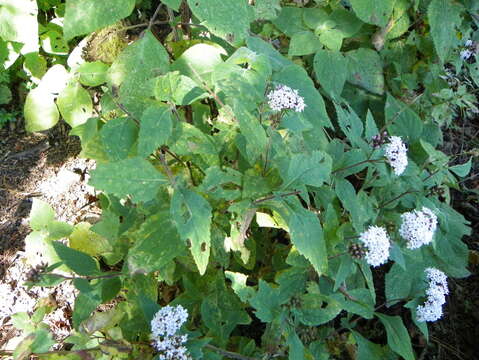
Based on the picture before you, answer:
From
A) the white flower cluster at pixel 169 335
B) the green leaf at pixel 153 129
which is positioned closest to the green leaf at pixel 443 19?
the green leaf at pixel 153 129

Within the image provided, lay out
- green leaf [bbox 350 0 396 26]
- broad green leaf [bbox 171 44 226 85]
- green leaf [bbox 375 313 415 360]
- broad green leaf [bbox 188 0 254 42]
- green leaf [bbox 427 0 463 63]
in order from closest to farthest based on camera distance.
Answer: broad green leaf [bbox 188 0 254 42] < broad green leaf [bbox 171 44 226 85] < green leaf [bbox 375 313 415 360] < green leaf [bbox 350 0 396 26] < green leaf [bbox 427 0 463 63]

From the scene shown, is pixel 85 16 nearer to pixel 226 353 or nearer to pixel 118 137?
pixel 118 137

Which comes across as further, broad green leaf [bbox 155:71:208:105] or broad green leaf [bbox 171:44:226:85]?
broad green leaf [bbox 171:44:226:85]

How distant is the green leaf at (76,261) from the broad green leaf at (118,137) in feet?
1.17

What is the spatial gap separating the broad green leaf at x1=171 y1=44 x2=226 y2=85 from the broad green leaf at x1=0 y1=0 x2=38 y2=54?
1.08 metres

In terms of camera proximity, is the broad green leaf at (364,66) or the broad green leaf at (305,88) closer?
the broad green leaf at (305,88)

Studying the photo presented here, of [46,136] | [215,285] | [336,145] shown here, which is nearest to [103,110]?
[215,285]

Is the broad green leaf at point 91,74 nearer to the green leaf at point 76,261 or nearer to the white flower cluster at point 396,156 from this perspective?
the green leaf at point 76,261

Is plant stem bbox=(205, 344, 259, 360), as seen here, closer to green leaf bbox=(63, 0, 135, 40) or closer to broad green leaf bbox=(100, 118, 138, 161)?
broad green leaf bbox=(100, 118, 138, 161)

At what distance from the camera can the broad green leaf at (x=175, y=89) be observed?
1266 millimetres

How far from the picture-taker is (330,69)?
2.01 m

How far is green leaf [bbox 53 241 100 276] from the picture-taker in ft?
4.63

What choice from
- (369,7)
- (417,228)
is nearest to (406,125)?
(369,7)

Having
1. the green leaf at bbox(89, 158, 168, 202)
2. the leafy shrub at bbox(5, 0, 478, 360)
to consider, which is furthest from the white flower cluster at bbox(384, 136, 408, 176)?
the green leaf at bbox(89, 158, 168, 202)
